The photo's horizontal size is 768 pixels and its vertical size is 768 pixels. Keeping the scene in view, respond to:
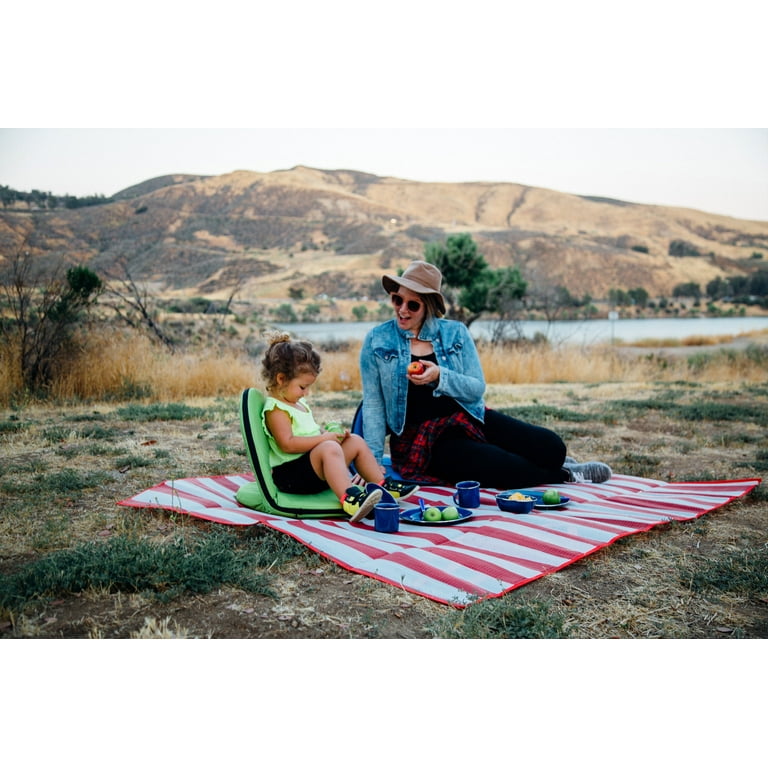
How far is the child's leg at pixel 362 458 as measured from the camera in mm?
3748

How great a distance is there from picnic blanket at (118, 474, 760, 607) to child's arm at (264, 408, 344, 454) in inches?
14.9

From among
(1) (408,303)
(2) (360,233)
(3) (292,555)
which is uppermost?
(2) (360,233)

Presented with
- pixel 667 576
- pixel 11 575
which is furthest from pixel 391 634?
pixel 11 575

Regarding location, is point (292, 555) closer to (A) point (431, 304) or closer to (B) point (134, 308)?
(A) point (431, 304)

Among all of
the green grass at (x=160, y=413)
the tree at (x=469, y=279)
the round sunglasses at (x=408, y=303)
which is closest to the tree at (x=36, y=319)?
the green grass at (x=160, y=413)

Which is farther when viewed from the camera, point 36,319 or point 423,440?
point 36,319

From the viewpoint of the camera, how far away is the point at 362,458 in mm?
3797

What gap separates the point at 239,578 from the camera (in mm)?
2697

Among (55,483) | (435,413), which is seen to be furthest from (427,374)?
(55,483)

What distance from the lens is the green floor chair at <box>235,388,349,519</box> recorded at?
352cm

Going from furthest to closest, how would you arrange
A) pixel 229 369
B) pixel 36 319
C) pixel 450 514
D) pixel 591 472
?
pixel 229 369 < pixel 36 319 < pixel 591 472 < pixel 450 514

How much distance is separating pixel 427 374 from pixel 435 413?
0.44 m

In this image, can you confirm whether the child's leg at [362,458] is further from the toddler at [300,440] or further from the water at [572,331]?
the water at [572,331]

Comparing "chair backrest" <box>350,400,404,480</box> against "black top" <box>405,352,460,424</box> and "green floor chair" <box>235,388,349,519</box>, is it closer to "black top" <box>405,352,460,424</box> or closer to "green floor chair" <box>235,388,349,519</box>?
"black top" <box>405,352,460,424</box>
